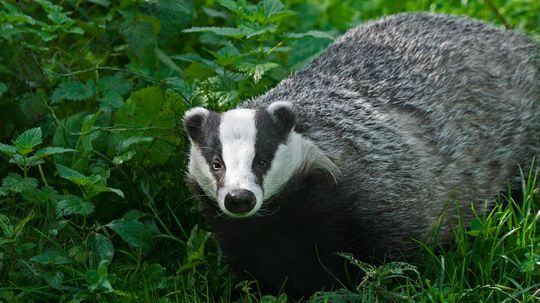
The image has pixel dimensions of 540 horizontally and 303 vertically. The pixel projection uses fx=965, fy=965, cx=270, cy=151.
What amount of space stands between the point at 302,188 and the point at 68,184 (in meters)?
1.53

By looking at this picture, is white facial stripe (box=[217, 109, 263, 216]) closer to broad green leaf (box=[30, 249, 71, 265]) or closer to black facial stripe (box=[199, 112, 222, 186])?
black facial stripe (box=[199, 112, 222, 186])

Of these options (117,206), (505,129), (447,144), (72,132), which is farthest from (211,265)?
(505,129)

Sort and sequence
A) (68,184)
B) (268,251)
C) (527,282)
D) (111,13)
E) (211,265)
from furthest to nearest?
1. (111,13)
2. (68,184)
3. (211,265)
4. (268,251)
5. (527,282)

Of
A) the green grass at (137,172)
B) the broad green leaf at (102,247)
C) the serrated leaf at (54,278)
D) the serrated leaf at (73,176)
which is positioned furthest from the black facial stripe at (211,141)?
the serrated leaf at (54,278)

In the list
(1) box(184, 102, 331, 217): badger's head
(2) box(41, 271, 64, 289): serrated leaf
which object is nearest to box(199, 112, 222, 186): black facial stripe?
(1) box(184, 102, 331, 217): badger's head

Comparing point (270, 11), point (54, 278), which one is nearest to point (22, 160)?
point (54, 278)

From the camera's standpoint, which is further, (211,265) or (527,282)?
(211,265)

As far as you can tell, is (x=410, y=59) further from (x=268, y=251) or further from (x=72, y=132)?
(x=72, y=132)

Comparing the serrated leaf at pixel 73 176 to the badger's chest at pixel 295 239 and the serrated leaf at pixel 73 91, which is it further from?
the serrated leaf at pixel 73 91

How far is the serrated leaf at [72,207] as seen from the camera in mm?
4539

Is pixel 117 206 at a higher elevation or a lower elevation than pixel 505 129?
lower

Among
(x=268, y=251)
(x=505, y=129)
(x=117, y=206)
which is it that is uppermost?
(x=505, y=129)

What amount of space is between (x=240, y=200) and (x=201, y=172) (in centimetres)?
51

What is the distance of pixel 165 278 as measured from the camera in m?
4.60
